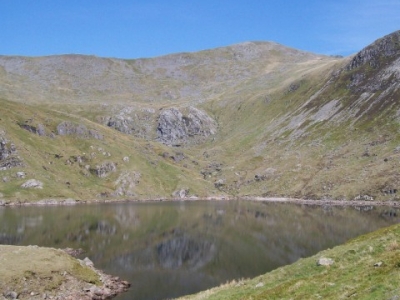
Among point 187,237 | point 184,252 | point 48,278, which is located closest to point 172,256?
point 184,252

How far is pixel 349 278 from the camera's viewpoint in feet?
93.7

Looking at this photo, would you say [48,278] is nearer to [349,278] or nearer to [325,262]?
[325,262]

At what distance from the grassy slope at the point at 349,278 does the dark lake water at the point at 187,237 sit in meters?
30.9

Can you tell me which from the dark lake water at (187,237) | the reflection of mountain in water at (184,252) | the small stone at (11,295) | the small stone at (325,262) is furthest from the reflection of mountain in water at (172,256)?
the small stone at (325,262)

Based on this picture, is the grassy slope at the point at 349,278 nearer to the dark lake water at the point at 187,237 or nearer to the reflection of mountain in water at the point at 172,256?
the dark lake water at the point at 187,237

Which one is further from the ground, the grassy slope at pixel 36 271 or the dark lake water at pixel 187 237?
the grassy slope at pixel 36 271

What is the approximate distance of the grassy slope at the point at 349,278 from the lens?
77.8 feet

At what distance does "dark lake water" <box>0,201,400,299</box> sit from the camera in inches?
3073

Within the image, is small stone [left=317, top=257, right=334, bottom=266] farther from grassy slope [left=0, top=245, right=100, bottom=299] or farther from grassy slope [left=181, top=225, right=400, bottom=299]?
grassy slope [left=0, top=245, right=100, bottom=299]

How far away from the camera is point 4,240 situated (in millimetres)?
105875

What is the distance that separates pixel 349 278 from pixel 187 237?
92.0 meters

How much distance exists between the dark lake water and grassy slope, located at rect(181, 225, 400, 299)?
1215 inches

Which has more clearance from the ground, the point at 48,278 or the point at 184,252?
the point at 48,278

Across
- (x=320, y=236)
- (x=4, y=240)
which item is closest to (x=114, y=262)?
(x=4, y=240)
